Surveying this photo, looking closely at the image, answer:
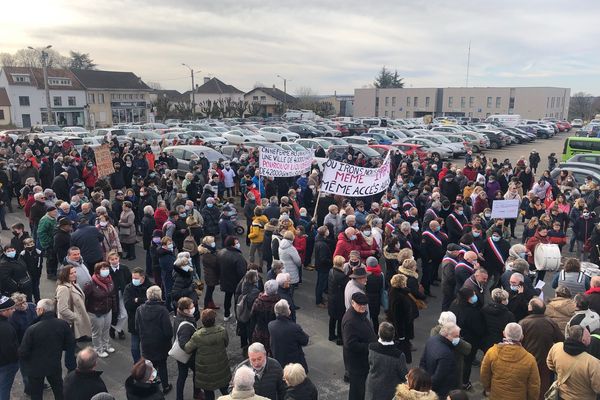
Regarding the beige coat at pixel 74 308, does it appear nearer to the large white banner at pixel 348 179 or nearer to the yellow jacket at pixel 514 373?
the yellow jacket at pixel 514 373

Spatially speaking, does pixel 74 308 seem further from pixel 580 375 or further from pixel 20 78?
pixel 20 78

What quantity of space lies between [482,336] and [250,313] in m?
3.22

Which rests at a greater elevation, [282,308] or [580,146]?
[580,146]

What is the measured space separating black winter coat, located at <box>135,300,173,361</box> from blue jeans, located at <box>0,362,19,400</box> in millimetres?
1566

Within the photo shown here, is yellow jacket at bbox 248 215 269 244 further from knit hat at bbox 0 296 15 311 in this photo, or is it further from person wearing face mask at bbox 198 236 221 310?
knit hat at bbox 0 296 15 311

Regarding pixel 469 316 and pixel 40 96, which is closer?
pixel 469 316

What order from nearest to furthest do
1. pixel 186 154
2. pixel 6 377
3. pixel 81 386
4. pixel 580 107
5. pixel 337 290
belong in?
1. pixel 81 386
2. pixel 6 377
3. pixel 337 290
4. pixel 186 154
5. pixel 580 107

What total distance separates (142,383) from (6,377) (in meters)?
2.50

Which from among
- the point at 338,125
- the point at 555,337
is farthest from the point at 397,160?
the point at 338,125

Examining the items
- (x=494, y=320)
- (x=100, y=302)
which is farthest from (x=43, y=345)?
(x=494, y=320)

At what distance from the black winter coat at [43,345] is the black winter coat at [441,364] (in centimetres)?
442

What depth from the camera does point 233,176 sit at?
17.4 m

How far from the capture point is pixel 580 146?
26.7 meters

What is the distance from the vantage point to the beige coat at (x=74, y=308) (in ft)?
Result: 23.2
